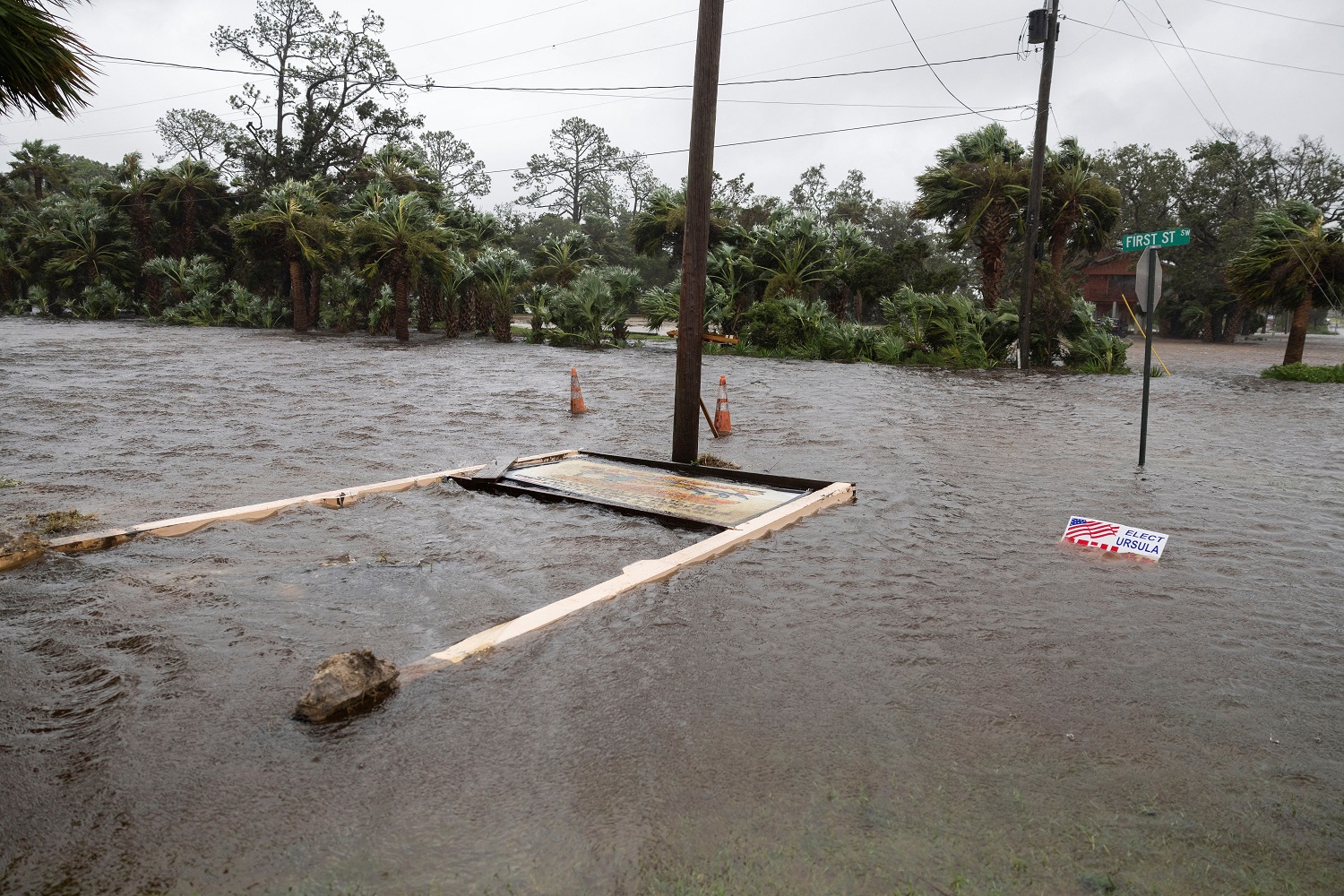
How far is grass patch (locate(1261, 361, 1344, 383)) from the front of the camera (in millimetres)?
21281

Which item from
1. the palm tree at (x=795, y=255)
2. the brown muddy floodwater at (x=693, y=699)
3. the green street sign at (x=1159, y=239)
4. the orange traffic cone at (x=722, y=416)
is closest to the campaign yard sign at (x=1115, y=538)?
the brown muddy floodwater at (x=693, y=699)

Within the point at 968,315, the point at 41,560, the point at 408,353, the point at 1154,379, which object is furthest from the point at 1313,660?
the point at 408,353

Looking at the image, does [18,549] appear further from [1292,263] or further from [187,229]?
[187,229]

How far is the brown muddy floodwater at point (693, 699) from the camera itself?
2.80 meters

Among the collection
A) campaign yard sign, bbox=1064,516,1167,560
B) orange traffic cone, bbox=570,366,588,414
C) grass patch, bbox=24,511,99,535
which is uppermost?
orange traffic cone, bbox=570,366,588,414

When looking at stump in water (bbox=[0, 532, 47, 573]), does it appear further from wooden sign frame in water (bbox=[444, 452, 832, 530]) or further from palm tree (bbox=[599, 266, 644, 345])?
palm tree (bbox=[599, 266, 644, 345])

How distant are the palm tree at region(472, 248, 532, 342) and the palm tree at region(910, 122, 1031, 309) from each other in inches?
552

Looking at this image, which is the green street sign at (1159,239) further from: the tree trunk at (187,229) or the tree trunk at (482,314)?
the tree trunk at (187,229)

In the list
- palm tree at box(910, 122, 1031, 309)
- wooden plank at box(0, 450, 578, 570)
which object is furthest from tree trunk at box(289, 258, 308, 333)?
wooden plank at box(0, 450, 578, 570)

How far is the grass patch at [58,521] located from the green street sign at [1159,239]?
9491 millimetres

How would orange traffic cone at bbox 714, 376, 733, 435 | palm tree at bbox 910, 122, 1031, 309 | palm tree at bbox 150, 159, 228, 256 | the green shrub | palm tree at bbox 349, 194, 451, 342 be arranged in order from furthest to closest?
palm tree at bbox 150, 159, 228, 256, palm tree at bbox 349, 194, 451, 342, palm tree at bbox 910, 122, 1031, 309, the green shrub, orange traffic cone at bbox 714, 376, 733, 435

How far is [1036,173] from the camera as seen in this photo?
22359mm

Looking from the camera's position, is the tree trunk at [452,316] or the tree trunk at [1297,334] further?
the tree trunk at [452,316]

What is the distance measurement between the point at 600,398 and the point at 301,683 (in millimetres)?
12674
